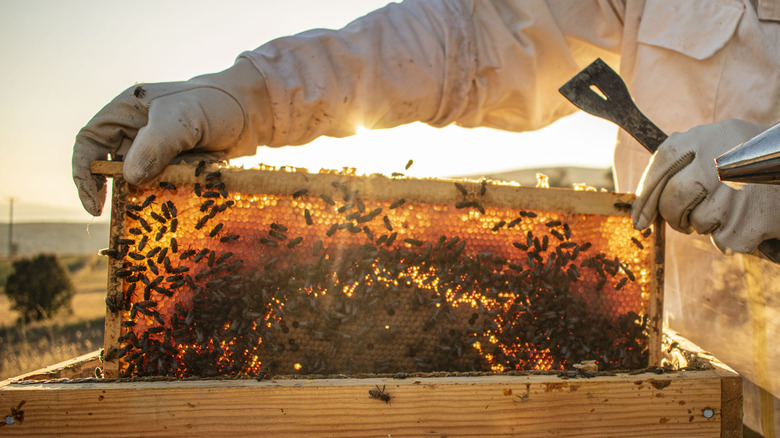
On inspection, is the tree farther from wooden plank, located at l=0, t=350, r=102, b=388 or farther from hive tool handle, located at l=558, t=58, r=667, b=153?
hive tool handle, located at l=558, t=58, r=667, b=153

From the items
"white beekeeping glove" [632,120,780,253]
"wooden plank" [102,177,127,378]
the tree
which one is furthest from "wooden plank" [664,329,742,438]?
the tree

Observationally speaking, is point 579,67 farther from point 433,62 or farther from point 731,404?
point 731,404

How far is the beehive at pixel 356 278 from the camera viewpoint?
9.24 feet

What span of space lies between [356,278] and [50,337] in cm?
2529

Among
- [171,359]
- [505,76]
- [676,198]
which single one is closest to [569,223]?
[676,198]

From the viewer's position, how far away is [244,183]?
2.86 metres

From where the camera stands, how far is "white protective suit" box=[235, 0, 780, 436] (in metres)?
3.78

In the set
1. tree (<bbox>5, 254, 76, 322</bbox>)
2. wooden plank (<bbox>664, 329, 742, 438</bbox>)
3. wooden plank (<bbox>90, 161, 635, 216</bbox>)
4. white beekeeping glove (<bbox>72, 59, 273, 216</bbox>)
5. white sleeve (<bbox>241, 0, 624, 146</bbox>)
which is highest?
white sleeve (<bbox>241, 0, 624, 146</bbox>)

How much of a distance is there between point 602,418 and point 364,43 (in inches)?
124


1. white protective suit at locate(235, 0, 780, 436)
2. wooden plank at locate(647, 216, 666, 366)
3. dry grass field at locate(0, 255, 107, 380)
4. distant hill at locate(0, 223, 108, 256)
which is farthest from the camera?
distant hill at locate(0, 223, 108, 256)

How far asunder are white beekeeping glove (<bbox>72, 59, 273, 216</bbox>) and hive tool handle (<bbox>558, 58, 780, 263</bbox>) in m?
2.21

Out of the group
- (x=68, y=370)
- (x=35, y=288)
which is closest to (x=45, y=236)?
(x=35, y=288)

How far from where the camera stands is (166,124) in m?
2.94

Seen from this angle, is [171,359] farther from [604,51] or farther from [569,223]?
[604,51]
